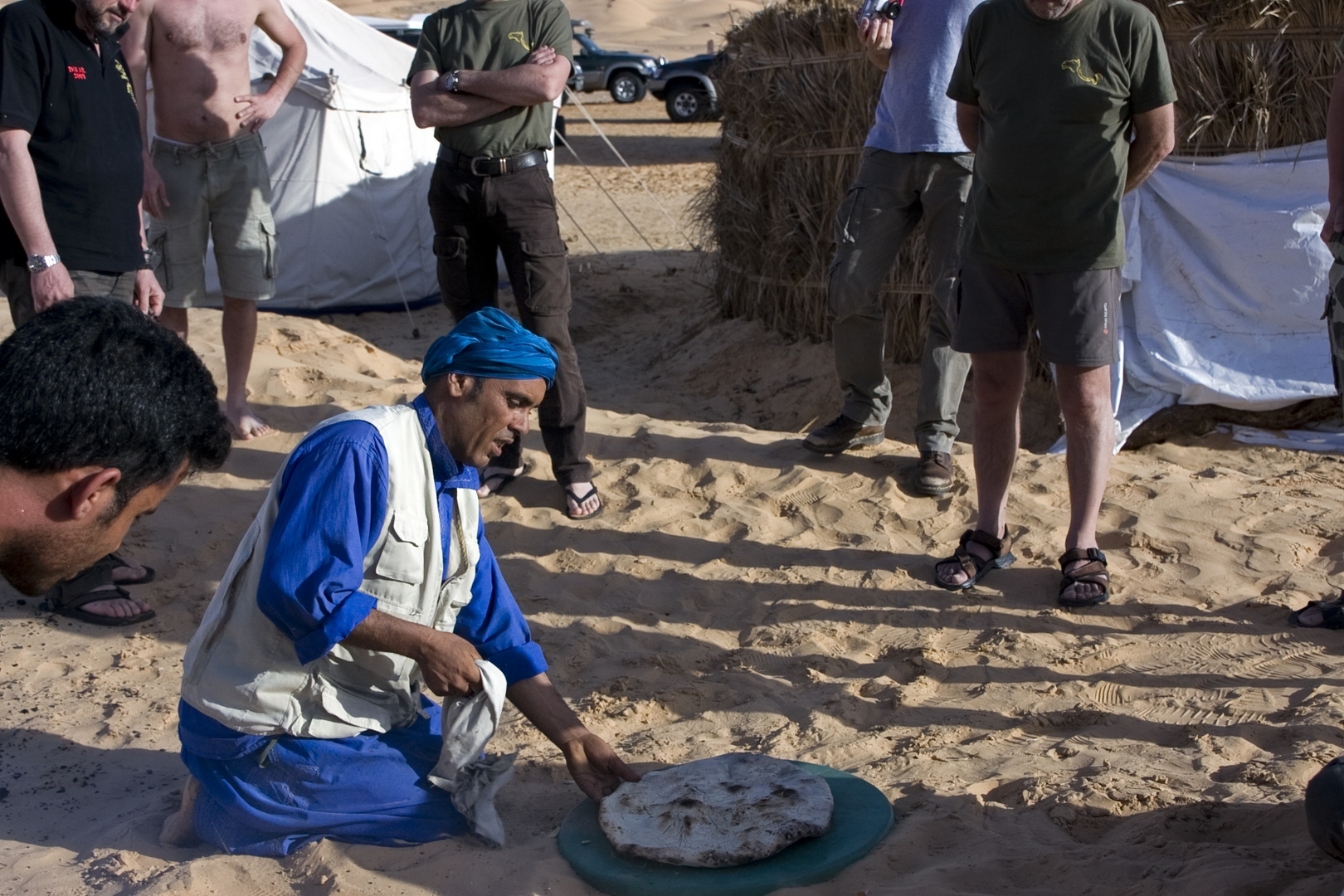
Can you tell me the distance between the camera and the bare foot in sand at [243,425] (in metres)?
4.79

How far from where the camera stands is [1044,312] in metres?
3.46

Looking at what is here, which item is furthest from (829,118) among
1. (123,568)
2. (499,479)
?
(123,568)

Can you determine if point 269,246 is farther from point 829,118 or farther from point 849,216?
point 829,118

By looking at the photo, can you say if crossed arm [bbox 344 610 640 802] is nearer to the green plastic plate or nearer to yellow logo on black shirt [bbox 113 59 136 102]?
the green plastic plate

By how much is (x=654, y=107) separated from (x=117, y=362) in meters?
18.4

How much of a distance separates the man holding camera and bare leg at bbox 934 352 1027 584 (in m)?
0.35

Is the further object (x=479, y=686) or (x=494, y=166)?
(x=494, y=166)

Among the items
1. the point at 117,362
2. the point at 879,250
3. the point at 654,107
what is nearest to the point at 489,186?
the point at 879,250

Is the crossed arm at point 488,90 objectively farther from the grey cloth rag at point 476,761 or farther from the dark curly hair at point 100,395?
the dark curly hair at point 100,395

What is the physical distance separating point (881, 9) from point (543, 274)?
4.93ft

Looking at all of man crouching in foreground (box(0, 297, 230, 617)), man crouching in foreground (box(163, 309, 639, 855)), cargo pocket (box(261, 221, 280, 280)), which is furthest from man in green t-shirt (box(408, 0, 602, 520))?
man crouching in foreground (box(0, 297, 230, 617))

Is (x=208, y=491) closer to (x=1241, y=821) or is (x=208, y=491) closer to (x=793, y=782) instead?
(x=793, y=782)

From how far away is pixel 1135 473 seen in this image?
14.6ft

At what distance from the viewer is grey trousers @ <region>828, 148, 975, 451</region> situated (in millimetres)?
4105
